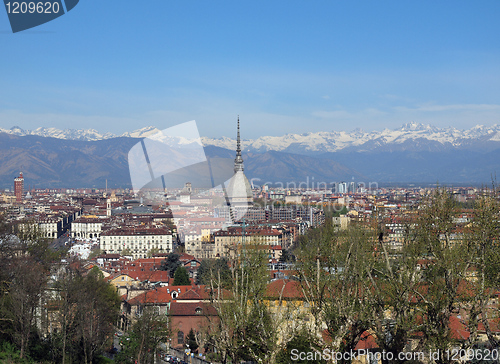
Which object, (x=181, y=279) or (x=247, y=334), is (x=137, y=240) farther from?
(x=247, y=334)

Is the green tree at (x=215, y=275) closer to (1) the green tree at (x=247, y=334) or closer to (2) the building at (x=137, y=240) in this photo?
(1) the green tree at (x=247, y=334)

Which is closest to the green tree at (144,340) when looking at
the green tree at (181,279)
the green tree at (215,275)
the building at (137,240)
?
the green tree at (215,275)

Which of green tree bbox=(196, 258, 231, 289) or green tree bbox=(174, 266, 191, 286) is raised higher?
green tree bbox=(196, 258, 231, 289)

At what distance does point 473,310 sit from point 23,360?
28.8 ft

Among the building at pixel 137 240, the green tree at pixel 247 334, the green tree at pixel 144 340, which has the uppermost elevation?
the green tree at pixel 247 334

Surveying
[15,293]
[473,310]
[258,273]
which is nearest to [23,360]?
[15,293]

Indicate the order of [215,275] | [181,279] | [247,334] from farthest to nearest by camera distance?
[181,279] < [215,275] < [247,334]

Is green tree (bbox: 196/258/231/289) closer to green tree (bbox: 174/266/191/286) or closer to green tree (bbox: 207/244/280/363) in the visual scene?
green tree (bbox: 174/266/191/286)

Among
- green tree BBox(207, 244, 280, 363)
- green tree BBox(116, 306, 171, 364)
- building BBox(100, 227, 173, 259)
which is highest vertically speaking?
green tree BBox(207, 244, 280, 363)

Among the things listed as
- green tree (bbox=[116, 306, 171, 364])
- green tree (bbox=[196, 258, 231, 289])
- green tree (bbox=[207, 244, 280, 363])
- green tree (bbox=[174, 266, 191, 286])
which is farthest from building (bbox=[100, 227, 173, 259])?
green tree (bbox=[207, 244, 280, 363])

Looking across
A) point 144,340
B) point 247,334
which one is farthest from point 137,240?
point 247,334

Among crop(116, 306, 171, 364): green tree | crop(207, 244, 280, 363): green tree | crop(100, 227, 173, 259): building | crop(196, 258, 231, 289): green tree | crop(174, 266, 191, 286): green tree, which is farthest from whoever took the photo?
crop(100, 227, 173, 259): building

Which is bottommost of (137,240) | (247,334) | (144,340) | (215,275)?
(137,240)

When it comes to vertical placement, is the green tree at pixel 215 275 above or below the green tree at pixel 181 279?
above
